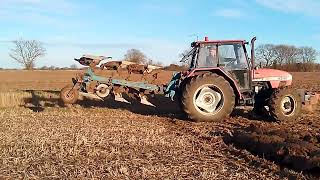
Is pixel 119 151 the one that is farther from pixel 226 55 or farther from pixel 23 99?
pixel 23 99

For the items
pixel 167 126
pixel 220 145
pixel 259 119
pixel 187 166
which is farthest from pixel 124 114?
pixel 187 166

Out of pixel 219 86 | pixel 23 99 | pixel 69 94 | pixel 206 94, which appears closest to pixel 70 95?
pixel 69 94

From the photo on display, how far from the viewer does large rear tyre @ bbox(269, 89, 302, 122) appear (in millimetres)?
11125

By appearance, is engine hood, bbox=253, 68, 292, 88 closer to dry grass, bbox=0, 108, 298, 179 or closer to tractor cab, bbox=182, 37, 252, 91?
tractor cab, bbox=182, 37, 252, 91

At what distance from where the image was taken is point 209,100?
11.6 metres

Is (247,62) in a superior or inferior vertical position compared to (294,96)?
superior

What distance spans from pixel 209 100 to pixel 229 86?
25.9 inches

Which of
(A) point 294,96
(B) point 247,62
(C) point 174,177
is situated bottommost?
(C) point 174,177

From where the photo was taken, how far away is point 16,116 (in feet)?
41.2

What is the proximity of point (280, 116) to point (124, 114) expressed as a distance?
14.8 feet

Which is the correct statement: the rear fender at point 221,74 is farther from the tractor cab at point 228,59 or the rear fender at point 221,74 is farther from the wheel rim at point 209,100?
the wheel rim at point 209,100

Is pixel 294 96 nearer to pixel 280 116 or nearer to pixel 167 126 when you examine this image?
pixel 280 116

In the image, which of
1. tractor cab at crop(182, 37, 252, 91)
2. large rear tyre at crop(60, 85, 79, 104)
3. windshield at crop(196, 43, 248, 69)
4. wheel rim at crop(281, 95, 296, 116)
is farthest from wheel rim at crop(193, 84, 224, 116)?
large rear tyre at crop(60, 85, 79, 104)

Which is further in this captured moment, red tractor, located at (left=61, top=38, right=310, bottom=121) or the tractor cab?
the tractor cab
